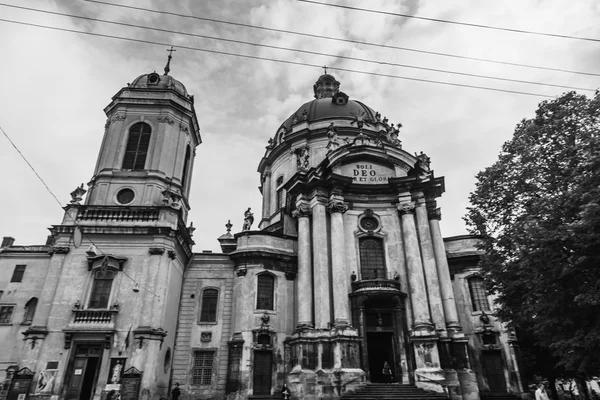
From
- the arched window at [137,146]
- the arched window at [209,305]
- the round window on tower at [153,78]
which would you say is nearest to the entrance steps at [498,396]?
the arched window at [209,305]

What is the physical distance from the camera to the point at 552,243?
12242 mm

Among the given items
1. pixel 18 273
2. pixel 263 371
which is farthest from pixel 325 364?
pixel 18 273

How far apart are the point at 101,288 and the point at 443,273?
741 inches

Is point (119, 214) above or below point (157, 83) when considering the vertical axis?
below

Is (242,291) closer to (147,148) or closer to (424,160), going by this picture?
(147,148)

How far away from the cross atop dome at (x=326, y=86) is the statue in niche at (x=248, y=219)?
791 inches

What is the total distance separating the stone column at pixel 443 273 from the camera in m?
22.4

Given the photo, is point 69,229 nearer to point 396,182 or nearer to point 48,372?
point 48,372

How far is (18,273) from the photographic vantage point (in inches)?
941

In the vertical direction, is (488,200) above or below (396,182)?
below

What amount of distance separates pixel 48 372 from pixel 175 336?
627cm

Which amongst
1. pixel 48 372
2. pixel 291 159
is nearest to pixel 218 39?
pixel 48 372

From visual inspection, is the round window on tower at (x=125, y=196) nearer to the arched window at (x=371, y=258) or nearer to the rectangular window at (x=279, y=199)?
the rectangular window at (x=279, y=199)

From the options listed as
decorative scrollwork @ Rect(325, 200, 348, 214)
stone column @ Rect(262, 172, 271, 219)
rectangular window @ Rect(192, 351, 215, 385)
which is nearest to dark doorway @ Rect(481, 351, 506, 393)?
decorative scrollwork @ Rect(325, 200, 348, 214)
